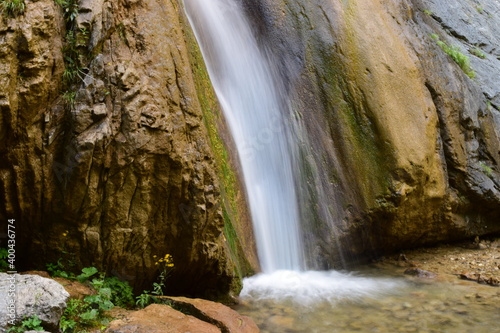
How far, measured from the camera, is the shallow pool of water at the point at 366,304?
4969 mm

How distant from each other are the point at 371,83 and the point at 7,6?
543 cm

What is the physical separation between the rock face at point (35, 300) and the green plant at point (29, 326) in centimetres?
2

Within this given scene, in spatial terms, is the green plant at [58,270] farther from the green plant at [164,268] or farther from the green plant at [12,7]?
the green plant at [12,7]

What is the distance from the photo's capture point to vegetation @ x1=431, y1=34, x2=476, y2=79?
954cm

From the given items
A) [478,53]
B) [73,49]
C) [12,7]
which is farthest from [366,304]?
[478,53]

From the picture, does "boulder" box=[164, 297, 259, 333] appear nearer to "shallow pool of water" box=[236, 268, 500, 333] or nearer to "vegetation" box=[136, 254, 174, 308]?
"vegetation" box=[136, 254, 174, 308]

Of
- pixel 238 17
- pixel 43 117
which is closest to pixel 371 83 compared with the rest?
pixel 238 17

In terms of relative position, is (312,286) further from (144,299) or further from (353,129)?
(353,129)

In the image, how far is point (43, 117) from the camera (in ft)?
14.4

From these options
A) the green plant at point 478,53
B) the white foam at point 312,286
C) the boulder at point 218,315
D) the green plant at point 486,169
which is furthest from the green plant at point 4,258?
the green plant at point 478,53

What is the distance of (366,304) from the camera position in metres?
5.64

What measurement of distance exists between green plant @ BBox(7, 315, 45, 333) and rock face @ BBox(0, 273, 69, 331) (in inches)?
1.0

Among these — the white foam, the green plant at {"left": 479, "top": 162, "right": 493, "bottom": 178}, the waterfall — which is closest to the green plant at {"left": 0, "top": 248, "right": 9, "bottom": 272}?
the white foam

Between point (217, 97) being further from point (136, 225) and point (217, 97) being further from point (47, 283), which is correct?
point (47, 283)
